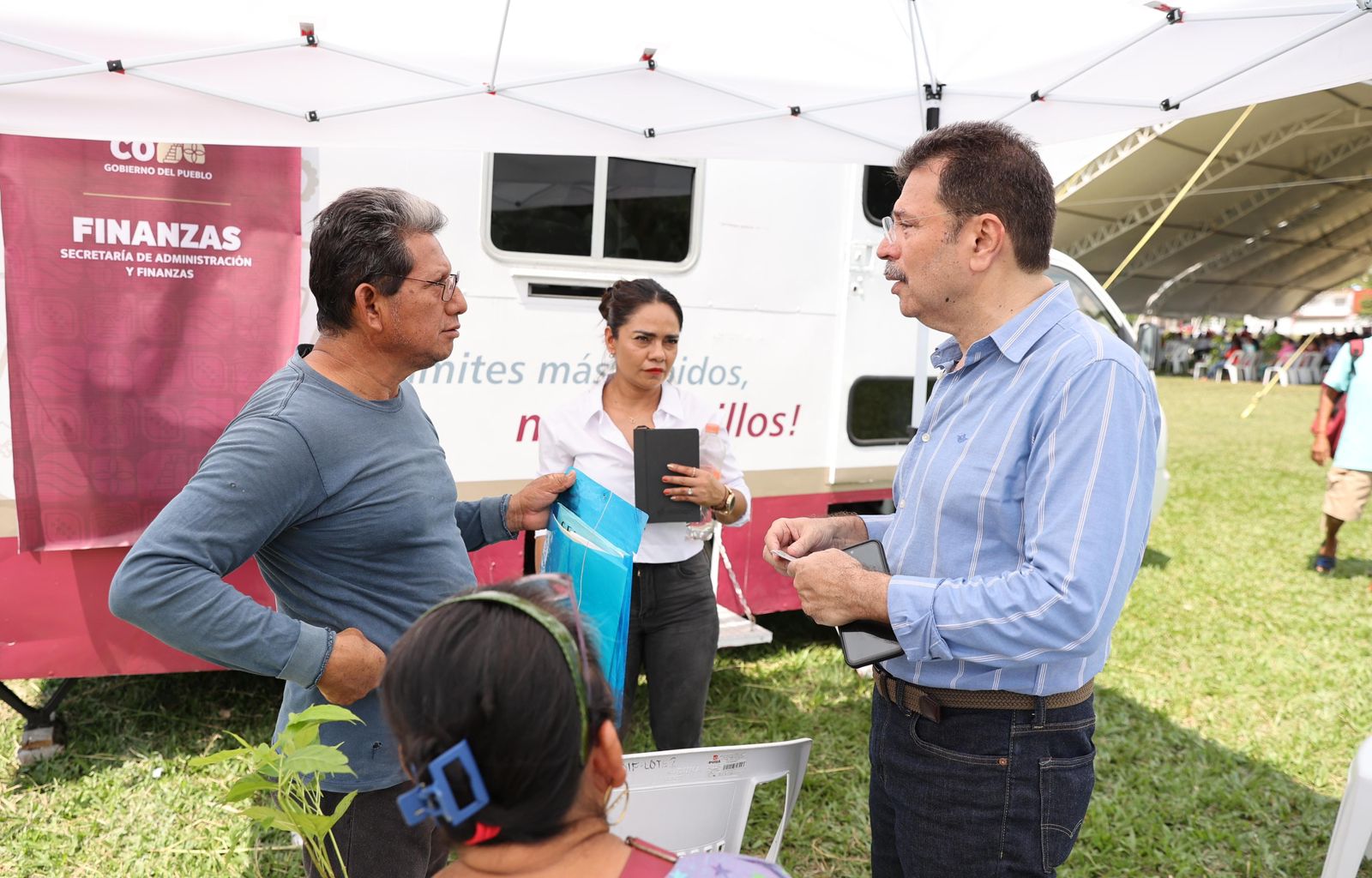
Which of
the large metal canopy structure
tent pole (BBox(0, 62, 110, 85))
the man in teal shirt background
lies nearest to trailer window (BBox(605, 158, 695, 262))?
tent pole (BBox(0, 62, 110, 85))

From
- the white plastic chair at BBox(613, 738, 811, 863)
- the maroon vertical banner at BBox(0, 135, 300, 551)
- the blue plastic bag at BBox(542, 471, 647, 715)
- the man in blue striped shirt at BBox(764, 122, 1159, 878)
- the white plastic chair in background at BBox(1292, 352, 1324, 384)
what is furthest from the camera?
the white plastic chair in background at BBox(1292, 352, 1324, 384)

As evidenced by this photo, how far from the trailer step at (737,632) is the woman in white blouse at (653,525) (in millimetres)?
980

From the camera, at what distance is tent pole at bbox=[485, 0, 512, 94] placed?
2.84 m

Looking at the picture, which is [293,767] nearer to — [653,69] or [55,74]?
[55,74]

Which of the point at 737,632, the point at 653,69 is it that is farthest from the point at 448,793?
the point at 737,632

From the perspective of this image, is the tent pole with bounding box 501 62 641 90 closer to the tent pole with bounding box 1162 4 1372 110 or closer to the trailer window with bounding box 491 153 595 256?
the trailer window with bounding box 491 153 595 256

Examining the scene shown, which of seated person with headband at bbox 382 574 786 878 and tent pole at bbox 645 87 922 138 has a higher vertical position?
tent pole at bbox 645 87 922 138

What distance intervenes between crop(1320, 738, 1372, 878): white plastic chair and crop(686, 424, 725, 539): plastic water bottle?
2.01 m

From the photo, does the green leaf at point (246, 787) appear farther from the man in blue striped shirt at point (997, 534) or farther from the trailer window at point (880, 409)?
the trailer window at point (880, 409)

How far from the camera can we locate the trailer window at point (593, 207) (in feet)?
11.8

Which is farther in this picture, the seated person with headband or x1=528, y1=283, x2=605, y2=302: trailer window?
x1=528, y1=283, x2=605, y2=302: trailer window

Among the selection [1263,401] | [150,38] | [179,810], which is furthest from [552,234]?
[1263,401]

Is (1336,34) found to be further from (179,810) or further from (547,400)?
(179,810)

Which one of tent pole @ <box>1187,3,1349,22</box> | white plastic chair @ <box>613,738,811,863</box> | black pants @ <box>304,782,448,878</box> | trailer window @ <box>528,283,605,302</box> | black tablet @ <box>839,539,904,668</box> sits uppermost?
tent pole @ <box>1187,3,1349,22</box>
